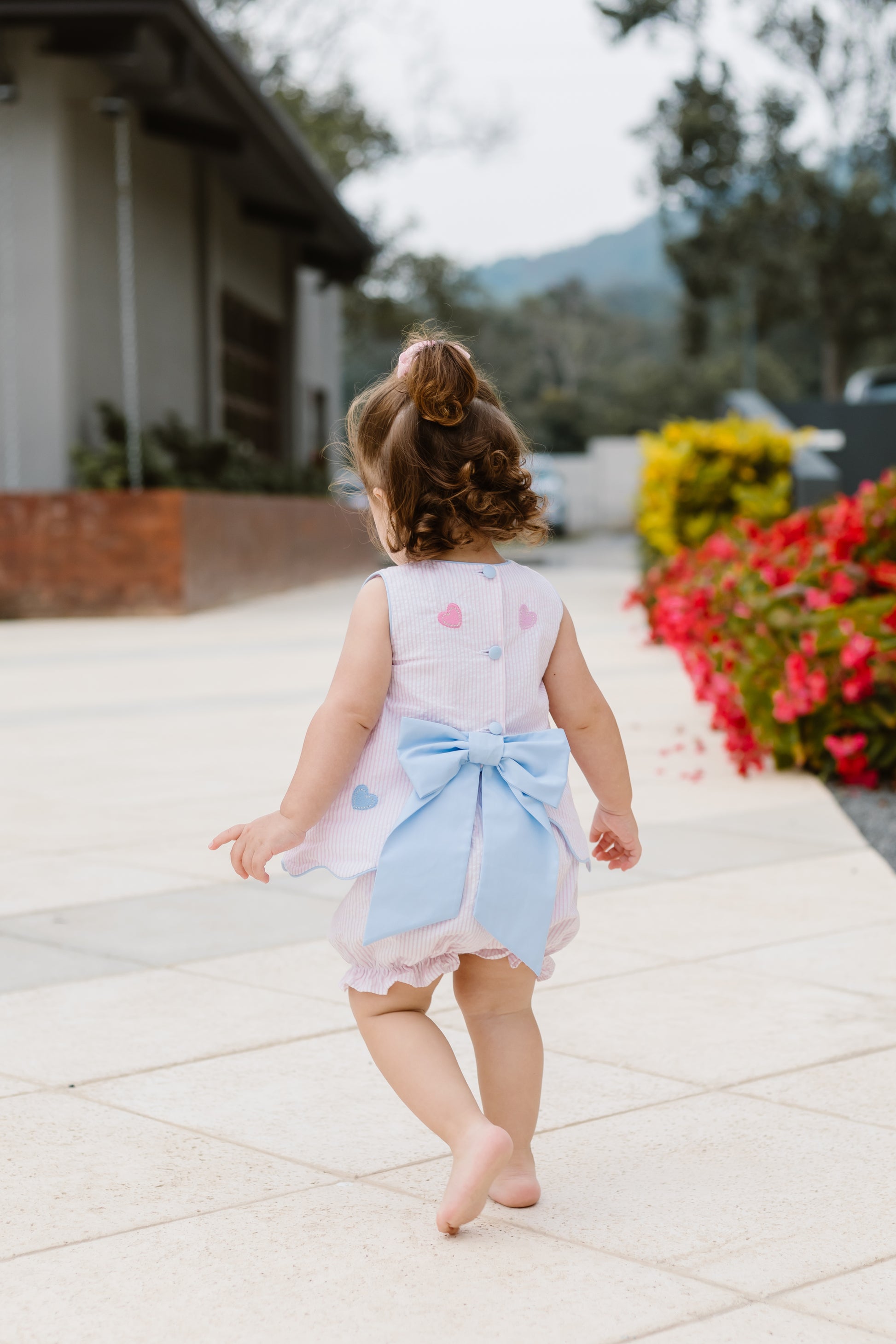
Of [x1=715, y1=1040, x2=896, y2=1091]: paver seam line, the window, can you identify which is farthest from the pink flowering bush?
the window

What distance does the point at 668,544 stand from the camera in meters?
12.4

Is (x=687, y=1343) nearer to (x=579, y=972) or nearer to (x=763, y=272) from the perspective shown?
(x=579, y=972)

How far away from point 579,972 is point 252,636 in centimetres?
826

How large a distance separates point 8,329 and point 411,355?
37.7ft

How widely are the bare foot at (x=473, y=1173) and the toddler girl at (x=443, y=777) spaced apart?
31mm

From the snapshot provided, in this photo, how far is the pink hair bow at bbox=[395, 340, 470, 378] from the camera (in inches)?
89.7

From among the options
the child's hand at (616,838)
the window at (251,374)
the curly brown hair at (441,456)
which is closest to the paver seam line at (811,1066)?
the child's hand at (616,838)

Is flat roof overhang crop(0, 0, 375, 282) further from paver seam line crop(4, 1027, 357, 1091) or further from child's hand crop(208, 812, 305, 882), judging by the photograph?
child's hand crop(208, 812, 305, 882)

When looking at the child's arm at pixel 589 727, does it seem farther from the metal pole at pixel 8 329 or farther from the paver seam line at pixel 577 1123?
the metal pole at pixel 8 329

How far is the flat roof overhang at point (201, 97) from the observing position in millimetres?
11773

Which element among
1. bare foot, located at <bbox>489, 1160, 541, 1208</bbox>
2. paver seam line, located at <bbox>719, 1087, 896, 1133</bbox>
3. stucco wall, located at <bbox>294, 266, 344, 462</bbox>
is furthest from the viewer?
stucco wall, located at <bbox>294, 266, 344, 462</bbox>

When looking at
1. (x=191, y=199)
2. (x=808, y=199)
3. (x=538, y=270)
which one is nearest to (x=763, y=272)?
(x=808, y=199)

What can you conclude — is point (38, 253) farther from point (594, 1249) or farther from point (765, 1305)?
point (765, 1305)

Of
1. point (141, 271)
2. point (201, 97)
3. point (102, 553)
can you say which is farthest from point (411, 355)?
point (141, 271)
